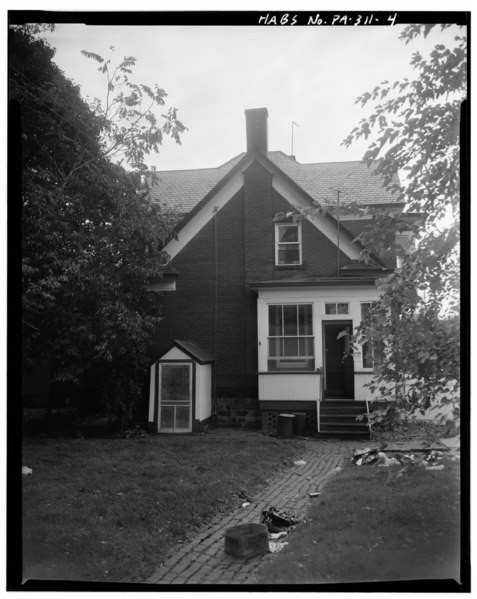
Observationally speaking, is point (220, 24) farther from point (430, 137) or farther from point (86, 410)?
point (86, 410)

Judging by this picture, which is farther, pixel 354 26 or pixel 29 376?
pixel 29 376

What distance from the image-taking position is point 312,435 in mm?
10078

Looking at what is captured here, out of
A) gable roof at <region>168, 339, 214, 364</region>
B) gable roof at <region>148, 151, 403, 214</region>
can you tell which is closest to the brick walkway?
gable roof at <region>168, 339, 214, 364</region>

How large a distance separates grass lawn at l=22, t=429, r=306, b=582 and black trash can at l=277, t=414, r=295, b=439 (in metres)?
1.44

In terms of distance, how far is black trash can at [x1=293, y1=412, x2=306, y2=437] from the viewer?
10.1 metres

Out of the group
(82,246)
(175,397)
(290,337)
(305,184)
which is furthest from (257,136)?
Answer: (175,397)

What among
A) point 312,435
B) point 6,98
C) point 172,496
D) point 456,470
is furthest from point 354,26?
point 312,435

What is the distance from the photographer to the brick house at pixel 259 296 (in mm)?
8375

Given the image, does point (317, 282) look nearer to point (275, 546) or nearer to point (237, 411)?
point (237, 411)

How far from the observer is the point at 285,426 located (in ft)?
32.6

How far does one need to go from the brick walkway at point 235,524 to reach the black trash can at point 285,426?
1.52 metres

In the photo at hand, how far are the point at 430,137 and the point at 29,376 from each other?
448 centimetres

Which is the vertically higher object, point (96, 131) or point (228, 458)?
point (96, 131)

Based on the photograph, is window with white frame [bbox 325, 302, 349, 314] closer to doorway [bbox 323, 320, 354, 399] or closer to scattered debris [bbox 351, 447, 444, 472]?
doorway [bbox 323, 320, 354, 399]
